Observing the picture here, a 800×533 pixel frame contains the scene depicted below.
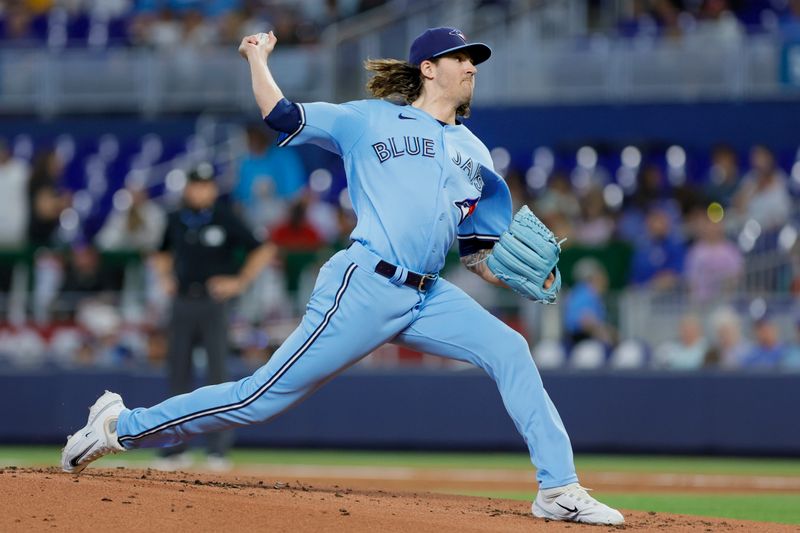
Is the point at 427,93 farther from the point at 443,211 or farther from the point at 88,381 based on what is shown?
the point at 88,381

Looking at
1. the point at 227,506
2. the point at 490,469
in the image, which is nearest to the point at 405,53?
the point at 490,469

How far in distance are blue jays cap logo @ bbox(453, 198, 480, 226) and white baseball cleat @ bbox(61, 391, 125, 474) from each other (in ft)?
5.92

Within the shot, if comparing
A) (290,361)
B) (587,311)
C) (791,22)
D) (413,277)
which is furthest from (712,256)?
(290,361)

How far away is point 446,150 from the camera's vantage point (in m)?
6.36

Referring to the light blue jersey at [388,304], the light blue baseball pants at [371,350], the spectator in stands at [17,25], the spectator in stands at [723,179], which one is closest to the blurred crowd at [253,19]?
the spectator in stands at [17,25]

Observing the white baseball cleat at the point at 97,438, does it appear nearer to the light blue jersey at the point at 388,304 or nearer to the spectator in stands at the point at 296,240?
the light blue jersey at the point at 388,304

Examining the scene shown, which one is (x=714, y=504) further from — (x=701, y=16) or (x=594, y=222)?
(x=701, y=16)

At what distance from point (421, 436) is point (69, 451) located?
651cm

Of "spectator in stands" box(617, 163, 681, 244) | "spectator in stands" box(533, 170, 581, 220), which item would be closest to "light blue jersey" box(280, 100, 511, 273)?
"spectator in stands" box(617, 163, 681, 244)

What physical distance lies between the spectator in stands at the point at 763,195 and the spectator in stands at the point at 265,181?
4.74 meters

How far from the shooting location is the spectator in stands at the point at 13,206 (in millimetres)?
16172

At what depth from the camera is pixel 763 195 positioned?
14.1 metres

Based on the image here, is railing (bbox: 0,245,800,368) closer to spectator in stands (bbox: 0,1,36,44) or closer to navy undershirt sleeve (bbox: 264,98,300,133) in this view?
navy undershirt sleeve (bbox: 264,98,300,133)

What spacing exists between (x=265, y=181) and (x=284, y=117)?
9.37 meters
